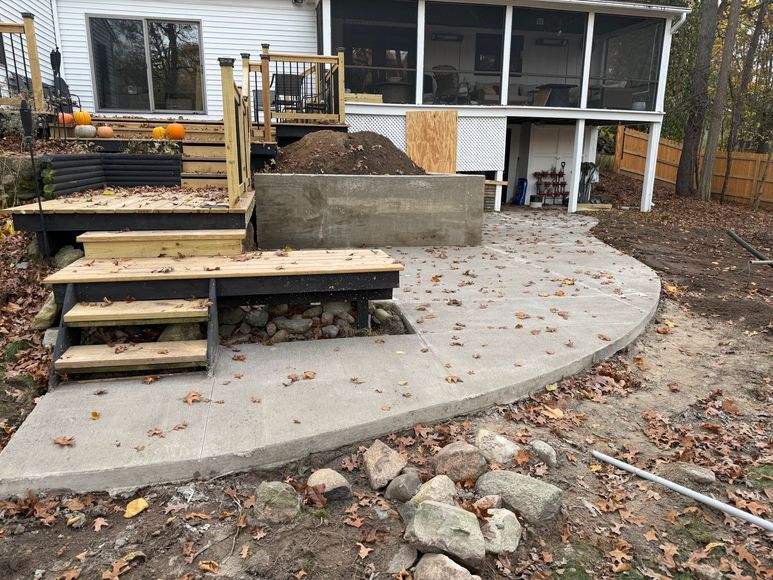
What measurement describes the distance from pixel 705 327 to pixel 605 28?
39.1ft

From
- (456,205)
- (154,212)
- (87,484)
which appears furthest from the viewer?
(456,205)

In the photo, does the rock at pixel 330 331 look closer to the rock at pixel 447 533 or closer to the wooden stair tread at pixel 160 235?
the wooden stair tread at pixel 160 235

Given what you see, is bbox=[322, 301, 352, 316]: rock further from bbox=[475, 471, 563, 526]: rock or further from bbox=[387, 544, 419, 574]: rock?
bbox=[387, 544, 419, 574]: rock

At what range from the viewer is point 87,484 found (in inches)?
98.4

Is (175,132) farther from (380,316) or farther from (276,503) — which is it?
(276,503)

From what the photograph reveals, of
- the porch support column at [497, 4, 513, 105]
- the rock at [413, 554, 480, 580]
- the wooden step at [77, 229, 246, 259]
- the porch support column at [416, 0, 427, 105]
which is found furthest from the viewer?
the porch support column at [497, 4, 513, 105]

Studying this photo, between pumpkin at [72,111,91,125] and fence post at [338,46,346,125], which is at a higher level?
fence post at [338,46,346,125]

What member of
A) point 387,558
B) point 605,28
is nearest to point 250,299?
point 387,558

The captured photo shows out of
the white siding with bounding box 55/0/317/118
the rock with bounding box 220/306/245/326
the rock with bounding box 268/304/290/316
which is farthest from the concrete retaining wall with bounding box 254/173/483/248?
the white siding with bounding box 55/0/317/118

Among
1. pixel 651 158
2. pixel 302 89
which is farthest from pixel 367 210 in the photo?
pixel 651 158

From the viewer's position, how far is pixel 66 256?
189 inches

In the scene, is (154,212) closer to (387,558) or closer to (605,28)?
(387,558)

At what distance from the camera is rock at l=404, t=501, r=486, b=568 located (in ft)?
6.99

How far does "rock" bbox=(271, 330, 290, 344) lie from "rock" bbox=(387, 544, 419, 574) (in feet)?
7.33
